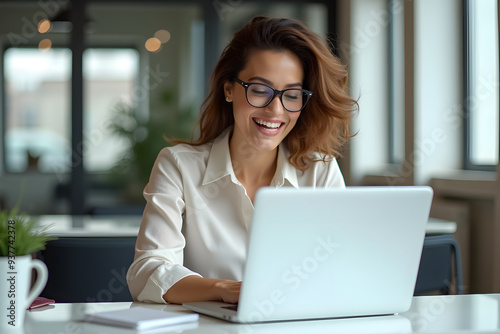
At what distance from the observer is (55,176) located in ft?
20.1

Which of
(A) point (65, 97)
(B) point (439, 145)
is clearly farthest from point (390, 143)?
(A) point (65, 97)

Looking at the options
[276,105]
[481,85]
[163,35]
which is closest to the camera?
[276,105]

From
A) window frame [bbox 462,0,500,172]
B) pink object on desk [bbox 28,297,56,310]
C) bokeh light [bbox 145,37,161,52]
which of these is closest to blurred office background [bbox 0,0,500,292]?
bokeh light [bbox 145,37,161,52]

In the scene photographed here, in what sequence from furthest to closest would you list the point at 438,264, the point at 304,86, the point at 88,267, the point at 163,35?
the point at 163,35
the point at 438,264
the point at 88,267
the point at 304,86

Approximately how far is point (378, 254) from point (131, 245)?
41.3 inches

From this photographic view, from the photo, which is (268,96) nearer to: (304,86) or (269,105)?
(269,105)

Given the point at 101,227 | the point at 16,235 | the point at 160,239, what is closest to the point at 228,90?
the point at 160,239

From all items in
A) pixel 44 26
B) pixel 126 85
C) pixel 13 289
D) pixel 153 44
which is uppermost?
pixel 44 26

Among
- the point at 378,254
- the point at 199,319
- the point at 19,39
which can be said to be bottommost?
the point at 199,319

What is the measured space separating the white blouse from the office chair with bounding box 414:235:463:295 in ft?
1.64

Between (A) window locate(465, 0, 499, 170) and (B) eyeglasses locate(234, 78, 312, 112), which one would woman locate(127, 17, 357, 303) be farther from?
(A) window locate(465, 0, 499, 170)

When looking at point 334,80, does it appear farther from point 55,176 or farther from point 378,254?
point 55,176

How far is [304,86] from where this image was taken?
6.68 feet

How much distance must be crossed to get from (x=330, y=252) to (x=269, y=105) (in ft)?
2.41
